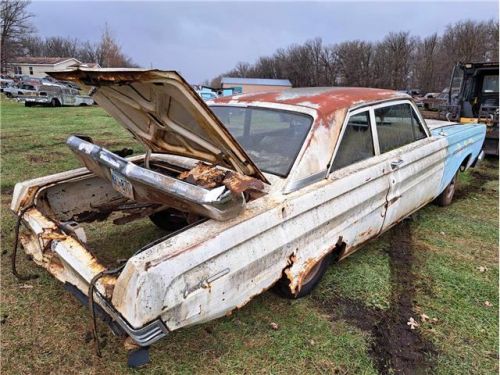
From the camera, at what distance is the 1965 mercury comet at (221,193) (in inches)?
80.4

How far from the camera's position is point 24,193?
3008 mm

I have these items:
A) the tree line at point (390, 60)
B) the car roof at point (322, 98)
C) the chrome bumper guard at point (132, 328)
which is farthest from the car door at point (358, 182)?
the tree line at point (390, 60)

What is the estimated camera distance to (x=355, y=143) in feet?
10.7

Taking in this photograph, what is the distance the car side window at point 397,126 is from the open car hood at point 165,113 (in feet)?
5.13

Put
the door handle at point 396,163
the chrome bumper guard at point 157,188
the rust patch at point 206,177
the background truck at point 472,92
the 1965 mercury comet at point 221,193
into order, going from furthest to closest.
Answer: the background truck at point 472,92, the door handle at point 396,163, the rust patch at point 206,177, the chrome bumper guard at point 157,188, the 1965 mercury comet at point 221,193

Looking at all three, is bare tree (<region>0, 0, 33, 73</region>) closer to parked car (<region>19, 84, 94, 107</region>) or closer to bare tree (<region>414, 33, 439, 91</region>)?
parked car (<region>19, 84, 94, 107</region>)

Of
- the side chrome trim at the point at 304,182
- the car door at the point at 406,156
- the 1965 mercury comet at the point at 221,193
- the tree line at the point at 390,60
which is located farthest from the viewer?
the tree line at the point at 390,60

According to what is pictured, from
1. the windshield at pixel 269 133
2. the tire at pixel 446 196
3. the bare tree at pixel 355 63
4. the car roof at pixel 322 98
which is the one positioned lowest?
the tire at pixel 446 196

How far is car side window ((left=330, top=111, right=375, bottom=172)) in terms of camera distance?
3.11 m

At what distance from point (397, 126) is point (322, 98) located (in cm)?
108

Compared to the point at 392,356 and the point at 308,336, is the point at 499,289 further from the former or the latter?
the point at 308,336

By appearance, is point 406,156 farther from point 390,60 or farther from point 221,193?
point 390,60

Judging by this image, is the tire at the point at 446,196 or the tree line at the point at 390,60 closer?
the tire at the point at 446,196

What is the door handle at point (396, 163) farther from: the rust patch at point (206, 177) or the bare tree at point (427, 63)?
the bare tree at point (427, 63)
